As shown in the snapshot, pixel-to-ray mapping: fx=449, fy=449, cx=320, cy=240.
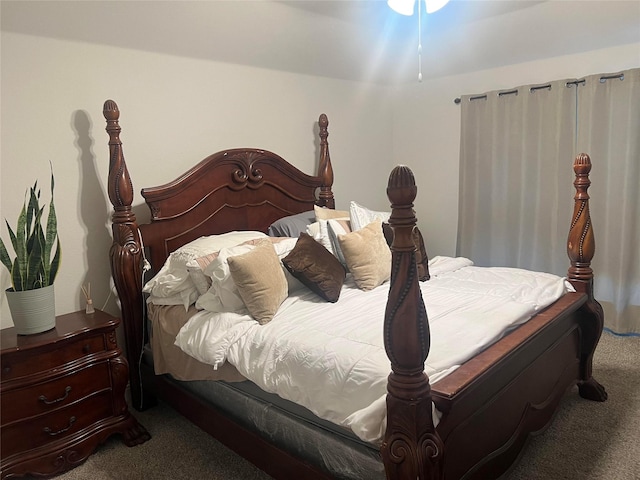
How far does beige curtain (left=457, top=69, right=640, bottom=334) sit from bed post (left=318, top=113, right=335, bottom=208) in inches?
52.1

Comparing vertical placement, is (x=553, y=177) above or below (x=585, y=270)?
above

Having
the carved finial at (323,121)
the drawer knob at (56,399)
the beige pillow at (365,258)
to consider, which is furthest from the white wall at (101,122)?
the beige pillow at (365,258)

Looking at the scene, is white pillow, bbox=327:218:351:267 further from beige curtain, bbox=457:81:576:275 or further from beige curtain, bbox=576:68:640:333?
beige curtain, bbox=576:68:640:333

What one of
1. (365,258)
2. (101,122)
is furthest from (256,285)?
(101,122)

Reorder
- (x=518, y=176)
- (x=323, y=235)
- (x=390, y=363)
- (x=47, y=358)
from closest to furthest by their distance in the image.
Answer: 1. (x=390, y=363)
2. (x=47, y=358)
3. (x=323, y=235)
4. (x=518, y=176)

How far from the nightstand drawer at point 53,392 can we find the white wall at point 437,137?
3.37 meters

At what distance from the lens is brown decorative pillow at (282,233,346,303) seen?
2398 millimetres

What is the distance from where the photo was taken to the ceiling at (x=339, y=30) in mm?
2486

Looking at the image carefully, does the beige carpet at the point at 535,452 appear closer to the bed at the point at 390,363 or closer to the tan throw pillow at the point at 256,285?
the bed at the point at 390,363

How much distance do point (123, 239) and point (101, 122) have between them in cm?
73

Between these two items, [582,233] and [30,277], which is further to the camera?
[582,233]

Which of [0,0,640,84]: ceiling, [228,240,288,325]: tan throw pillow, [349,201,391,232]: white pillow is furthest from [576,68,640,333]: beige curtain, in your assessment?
[228,240,288,325]: tan throw pillow

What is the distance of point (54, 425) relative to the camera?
209cm

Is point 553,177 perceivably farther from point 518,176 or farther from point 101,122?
point 101,122
